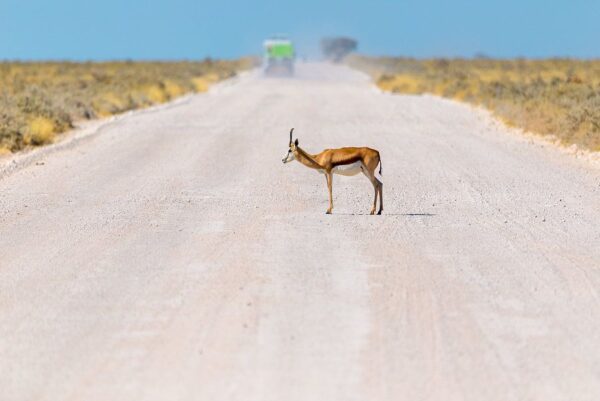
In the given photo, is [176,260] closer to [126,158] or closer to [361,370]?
[361,370]

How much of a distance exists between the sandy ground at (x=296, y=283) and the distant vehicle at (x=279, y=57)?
5705 cm

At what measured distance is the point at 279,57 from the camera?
7669 centimetres

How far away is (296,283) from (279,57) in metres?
68.9

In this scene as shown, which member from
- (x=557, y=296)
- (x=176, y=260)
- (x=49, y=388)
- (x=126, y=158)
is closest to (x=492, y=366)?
(x=557, y=296)

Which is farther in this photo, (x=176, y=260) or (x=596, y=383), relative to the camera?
(x=176, y=260)

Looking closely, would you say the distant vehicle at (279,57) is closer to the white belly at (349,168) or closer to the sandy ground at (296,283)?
the sandy ground at (296,283)

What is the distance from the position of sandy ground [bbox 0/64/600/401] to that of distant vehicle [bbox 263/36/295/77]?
5705cm

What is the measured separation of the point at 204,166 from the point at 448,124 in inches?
438

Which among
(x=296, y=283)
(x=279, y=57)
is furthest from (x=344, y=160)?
(x=279, y=57)

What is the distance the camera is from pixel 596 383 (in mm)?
6195

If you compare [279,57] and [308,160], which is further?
[279,57]

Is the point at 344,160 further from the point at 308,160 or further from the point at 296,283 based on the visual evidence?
the point at 296,283

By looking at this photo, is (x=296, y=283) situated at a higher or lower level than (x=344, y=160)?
lower

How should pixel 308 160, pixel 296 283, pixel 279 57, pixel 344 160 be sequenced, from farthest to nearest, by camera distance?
pixel 279 57 → pixel 308 160 → pixel 344 160 → pixel 296 283
